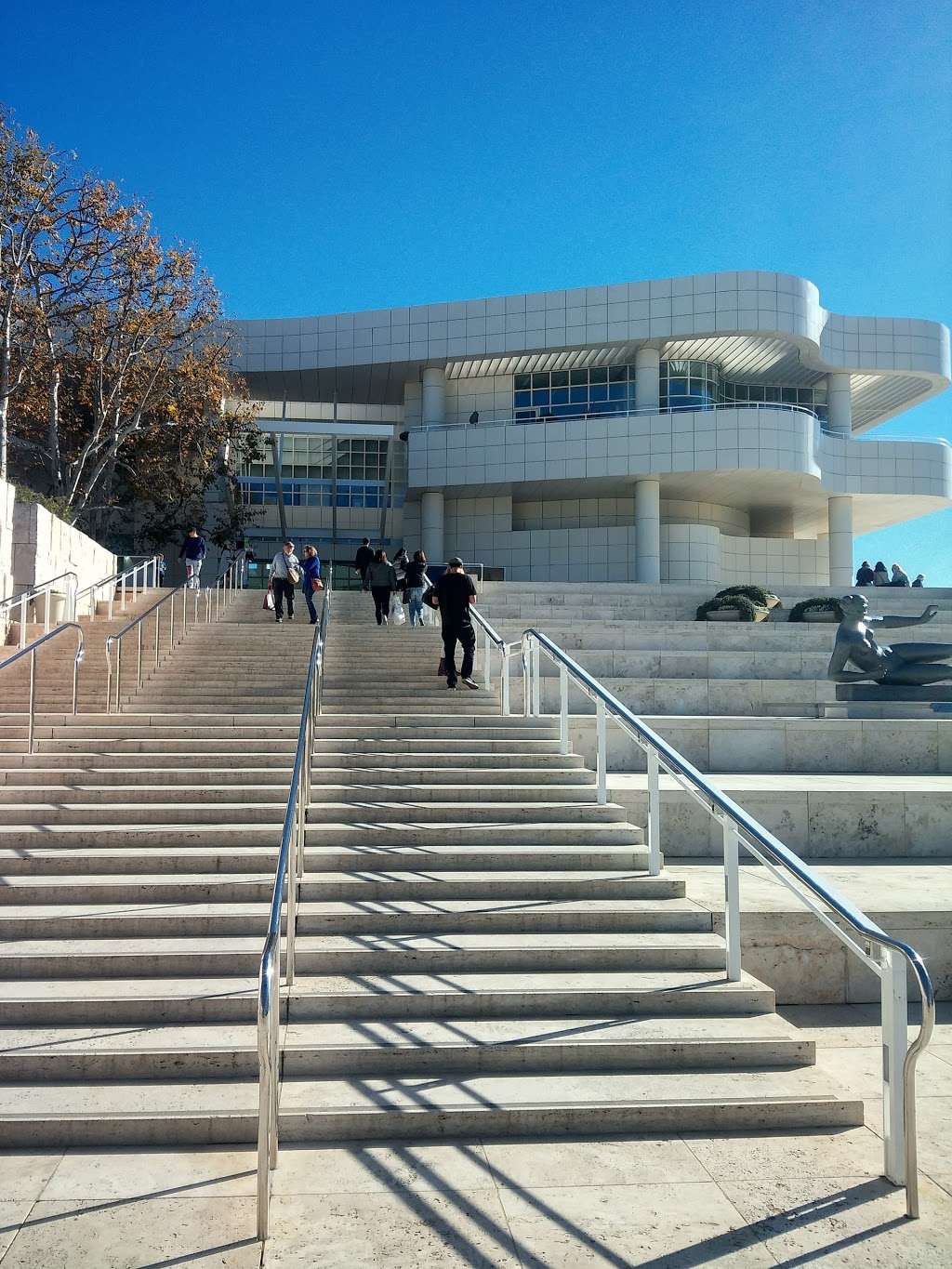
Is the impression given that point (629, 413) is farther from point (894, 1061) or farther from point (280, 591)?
point (894, 1061)

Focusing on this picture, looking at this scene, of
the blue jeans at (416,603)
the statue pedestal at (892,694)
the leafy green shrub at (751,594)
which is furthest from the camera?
the leafy green shrub at (751,594)

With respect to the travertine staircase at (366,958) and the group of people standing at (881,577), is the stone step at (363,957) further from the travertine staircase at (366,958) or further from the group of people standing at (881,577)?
the group of people standing at (881,577)

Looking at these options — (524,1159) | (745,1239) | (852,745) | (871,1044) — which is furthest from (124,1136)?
(852,745)

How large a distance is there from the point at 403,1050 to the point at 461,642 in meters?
7.95

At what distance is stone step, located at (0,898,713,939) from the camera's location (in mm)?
6344

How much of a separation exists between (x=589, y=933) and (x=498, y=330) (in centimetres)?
3489

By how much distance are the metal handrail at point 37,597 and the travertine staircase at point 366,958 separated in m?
5.31

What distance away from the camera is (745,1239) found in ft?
12.3

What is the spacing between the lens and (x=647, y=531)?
37250mm

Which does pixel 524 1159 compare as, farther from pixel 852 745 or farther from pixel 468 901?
pixel 852 745

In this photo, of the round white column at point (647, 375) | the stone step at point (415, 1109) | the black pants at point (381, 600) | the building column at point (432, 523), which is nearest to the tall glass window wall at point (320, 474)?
the building column at point (432, 523)

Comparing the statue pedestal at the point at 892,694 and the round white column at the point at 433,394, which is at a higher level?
the round white column at the point at 433,394

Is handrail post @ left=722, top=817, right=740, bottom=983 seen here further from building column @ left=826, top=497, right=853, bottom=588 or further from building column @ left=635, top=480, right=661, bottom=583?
building column @ left=826, top=497, right=853, bottom=588

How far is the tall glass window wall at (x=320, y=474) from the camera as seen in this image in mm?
43312
